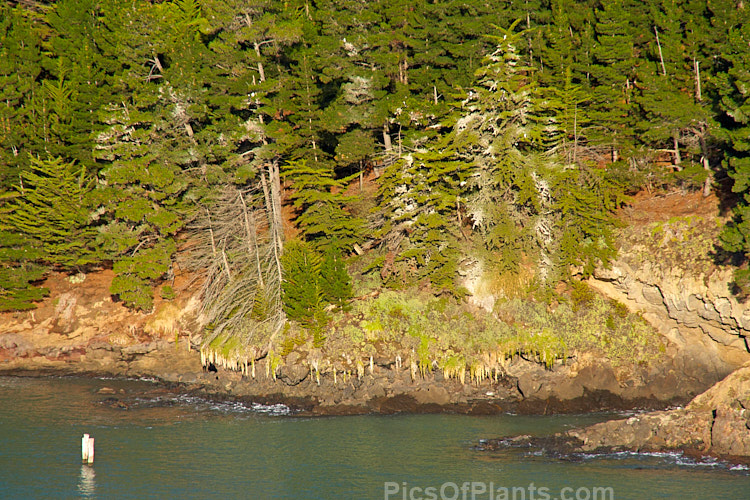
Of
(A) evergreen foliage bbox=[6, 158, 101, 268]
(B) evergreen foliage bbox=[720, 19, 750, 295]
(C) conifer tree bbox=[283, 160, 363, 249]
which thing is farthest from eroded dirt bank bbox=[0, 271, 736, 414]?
(C) conifer tree bbox=[283, 160, 363, 249]

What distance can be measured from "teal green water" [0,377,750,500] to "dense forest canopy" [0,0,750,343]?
7.06 m

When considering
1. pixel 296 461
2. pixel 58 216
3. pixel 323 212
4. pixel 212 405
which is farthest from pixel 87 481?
pixel 58 216

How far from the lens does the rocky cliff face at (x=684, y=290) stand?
36031 mm

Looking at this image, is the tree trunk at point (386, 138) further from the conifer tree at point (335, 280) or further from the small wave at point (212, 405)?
the small wave at point (212, 405)

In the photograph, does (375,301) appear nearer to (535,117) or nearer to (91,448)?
(535,117)

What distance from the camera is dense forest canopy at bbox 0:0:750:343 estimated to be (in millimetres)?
39781

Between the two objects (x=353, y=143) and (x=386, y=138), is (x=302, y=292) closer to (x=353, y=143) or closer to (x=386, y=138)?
(x=353, y=143)

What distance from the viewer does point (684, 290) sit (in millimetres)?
36812

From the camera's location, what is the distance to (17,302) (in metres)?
46.2

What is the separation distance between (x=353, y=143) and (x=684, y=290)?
20.3 metres

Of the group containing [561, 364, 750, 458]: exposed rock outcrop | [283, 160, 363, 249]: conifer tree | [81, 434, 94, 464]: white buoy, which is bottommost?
[81, 434, 94, 464]: white buoy

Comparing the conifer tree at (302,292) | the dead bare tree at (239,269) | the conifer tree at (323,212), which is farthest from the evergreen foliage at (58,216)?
the conifer tree at (302,292)

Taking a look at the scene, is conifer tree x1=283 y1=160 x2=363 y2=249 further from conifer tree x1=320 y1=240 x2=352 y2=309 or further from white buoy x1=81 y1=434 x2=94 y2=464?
white buoy x1=81 y1=434 x2=94 y2=464

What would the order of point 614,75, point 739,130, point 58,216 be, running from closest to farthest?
point 739,130, point 614,75, point 58,216
